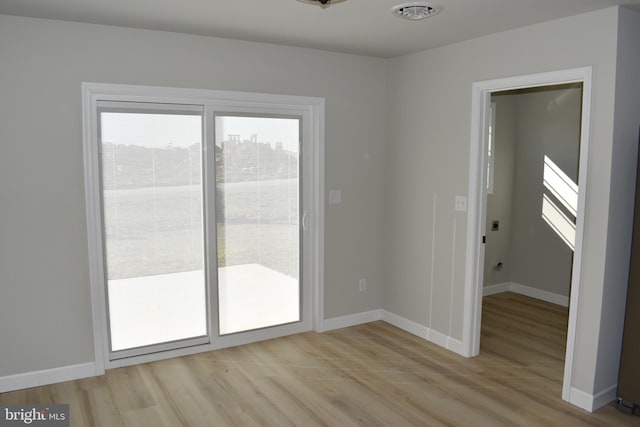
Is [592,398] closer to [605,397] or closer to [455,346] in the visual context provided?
[605,397]

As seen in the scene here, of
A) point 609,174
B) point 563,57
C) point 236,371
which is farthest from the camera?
point 236,371

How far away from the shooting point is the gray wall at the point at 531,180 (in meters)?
5.25

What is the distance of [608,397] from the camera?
3.25 meters

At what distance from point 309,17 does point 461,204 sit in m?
1.91

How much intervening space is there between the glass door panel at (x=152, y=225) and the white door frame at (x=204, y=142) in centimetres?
10

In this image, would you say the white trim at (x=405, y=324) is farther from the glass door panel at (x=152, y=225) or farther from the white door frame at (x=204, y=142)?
the glass door panel at (x=152, y=225)

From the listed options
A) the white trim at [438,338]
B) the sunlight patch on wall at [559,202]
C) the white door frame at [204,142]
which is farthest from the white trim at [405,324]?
the sunlight patch on wall at [559,202]

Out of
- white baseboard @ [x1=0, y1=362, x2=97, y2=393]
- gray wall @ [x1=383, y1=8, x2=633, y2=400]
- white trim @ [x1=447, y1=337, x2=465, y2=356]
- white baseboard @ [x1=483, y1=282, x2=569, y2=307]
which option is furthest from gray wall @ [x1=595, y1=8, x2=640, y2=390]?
white baseboard @ [x1=0, y1=362, x2=97, y2=393]

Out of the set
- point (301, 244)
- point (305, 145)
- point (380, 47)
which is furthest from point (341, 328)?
point (380, 47)

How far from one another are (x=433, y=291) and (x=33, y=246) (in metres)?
3.16

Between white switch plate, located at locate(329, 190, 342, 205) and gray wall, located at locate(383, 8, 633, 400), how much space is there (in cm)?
55

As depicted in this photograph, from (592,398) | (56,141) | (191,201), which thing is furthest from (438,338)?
(56,141)

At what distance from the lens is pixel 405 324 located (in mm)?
4656

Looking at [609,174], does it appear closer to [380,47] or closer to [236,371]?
[380,47]
